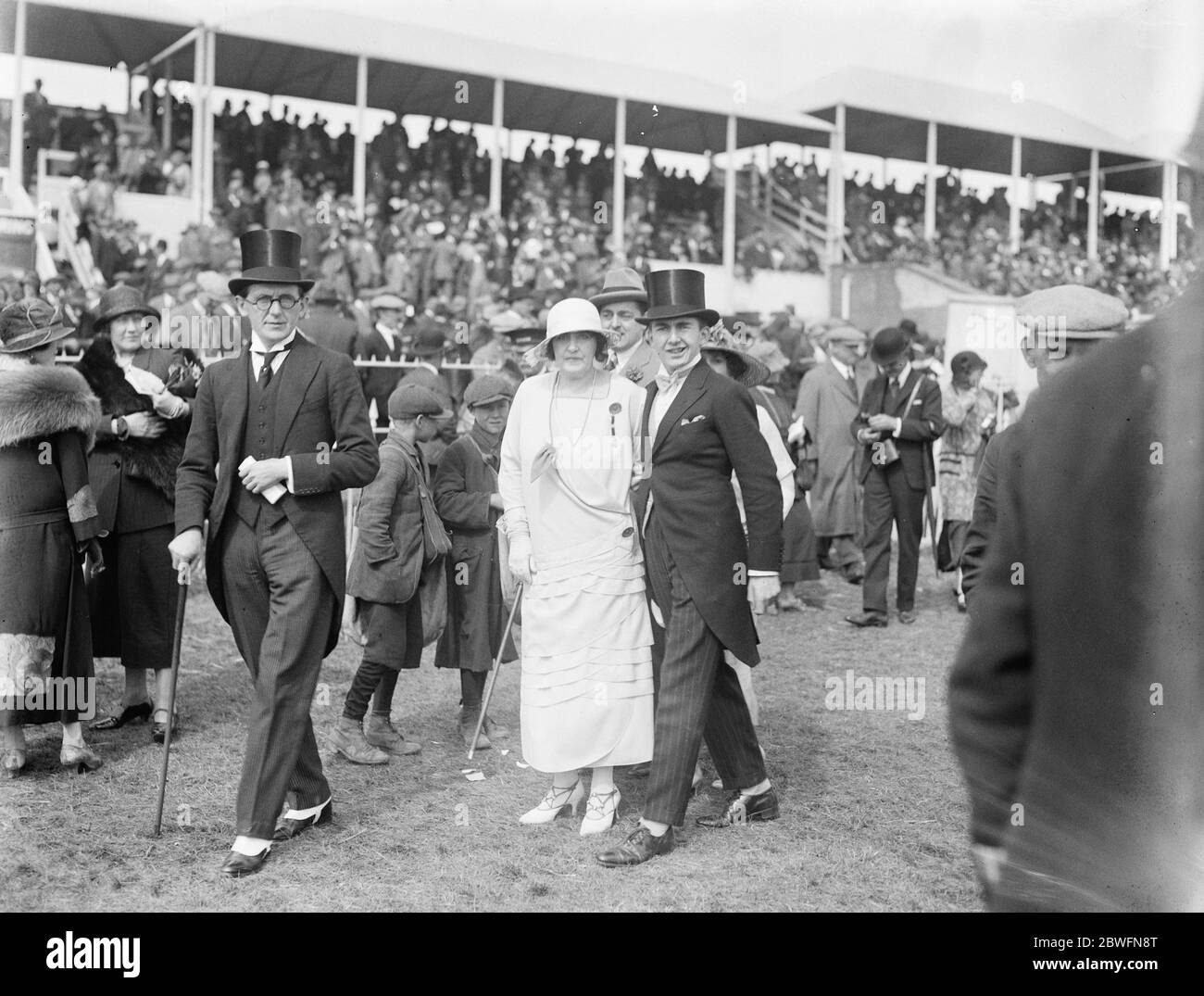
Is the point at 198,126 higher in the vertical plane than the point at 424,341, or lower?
higher

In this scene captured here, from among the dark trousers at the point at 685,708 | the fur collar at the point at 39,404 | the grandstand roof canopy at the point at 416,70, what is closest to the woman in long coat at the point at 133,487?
the fur collar at the point at 39,404

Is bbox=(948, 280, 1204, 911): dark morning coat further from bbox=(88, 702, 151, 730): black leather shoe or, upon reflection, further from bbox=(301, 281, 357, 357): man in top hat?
bbox=(301, 281, 357, 357): man in top hat

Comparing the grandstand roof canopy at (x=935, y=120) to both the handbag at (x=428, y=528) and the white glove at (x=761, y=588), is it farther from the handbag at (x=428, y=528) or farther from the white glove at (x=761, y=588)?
the white glove at (x=761, y=588)

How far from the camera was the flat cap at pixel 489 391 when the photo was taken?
22.7 feet

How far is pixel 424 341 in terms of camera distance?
971 cm

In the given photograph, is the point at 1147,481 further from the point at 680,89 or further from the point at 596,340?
the point at 680,89

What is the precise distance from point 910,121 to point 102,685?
18662mm

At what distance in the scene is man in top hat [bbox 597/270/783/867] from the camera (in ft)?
17.4

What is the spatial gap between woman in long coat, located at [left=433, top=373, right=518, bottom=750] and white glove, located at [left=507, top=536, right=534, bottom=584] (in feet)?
3.83

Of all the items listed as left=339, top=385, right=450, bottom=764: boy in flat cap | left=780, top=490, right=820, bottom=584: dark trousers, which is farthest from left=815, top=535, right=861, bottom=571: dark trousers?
left=339, top=385, right=450, bottom=764: boy in flat cap

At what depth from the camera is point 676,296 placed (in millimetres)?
5656

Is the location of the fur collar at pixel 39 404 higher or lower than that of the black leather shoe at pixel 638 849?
higher

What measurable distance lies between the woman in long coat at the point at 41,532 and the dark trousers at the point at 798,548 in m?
5.59
